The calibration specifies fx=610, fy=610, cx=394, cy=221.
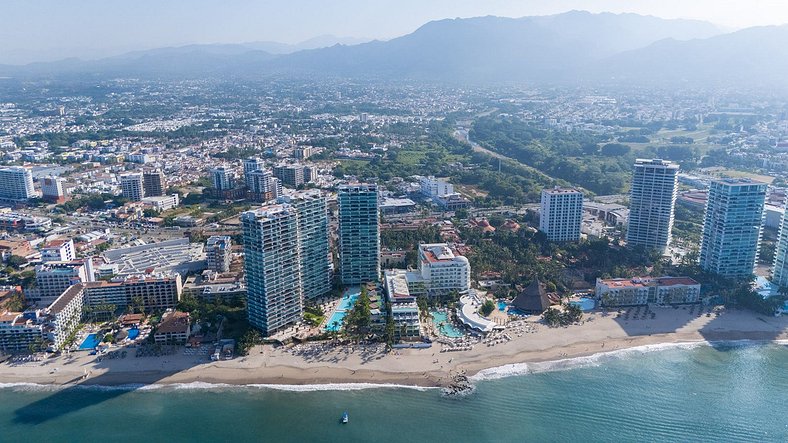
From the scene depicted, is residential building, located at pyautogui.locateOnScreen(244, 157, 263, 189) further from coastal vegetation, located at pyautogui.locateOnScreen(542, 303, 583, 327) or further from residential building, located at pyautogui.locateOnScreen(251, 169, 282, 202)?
coastal vegetation, located at pyautogui.locateOnScreen(542, 303, 583, 327)

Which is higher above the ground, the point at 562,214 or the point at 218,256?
the point at 562,214

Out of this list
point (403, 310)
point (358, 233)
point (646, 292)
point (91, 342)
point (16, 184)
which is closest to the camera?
point (91, 342)

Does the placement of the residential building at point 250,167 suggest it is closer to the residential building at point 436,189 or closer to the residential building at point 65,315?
the residential building at point 436,189

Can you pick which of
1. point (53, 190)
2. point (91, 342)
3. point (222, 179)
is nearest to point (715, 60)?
point (222, 179)

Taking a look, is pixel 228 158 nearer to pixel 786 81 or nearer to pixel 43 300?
pixel 43 300

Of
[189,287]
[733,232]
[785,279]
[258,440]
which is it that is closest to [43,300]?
[189,287]

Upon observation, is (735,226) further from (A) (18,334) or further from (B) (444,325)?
(A) (18,334)

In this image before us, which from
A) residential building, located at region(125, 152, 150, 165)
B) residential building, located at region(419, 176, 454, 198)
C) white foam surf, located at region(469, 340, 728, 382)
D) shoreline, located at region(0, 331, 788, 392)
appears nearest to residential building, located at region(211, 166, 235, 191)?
residential building, located at region(419, 176, 454, 198)
